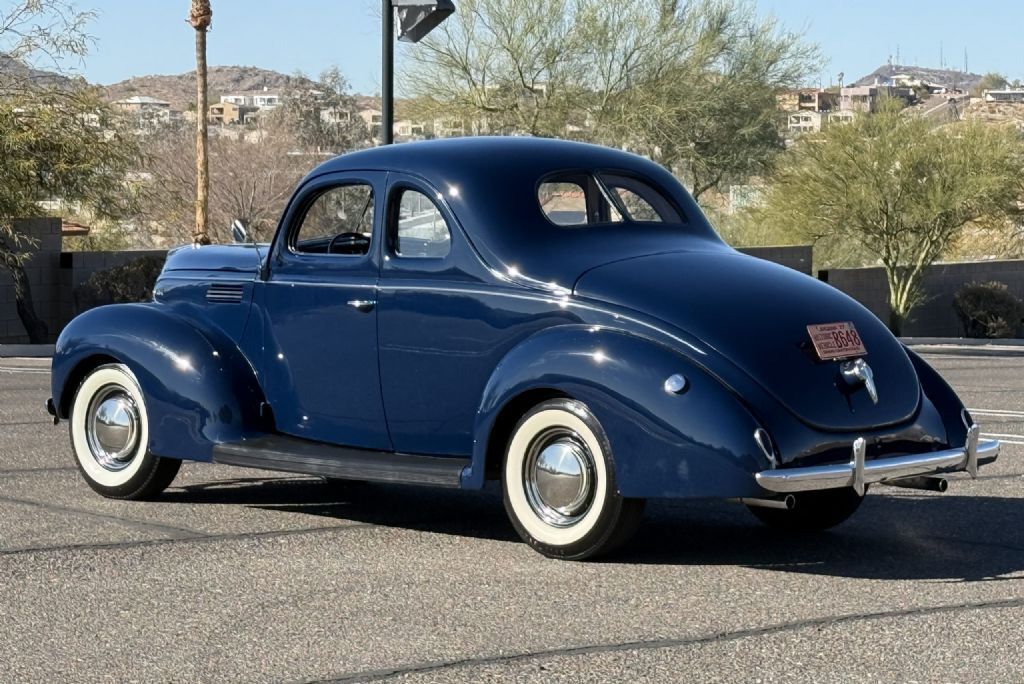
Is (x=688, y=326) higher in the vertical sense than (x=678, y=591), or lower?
higher

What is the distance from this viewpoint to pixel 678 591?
689 centimetres

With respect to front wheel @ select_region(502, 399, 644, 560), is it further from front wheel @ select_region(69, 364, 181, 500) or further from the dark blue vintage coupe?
front wheel @ select_region(69, 364, 181, 500)

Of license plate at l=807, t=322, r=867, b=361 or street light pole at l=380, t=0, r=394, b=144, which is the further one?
street light pole at l=380, t=0, r=394, b=144

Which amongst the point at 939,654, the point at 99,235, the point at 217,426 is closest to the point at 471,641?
the point at 939,654

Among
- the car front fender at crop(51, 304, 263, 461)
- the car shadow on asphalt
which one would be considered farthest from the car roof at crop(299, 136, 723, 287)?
the car shadow on asphalt

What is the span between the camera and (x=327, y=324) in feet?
28.1

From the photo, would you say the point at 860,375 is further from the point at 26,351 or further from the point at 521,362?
the point at 26,351

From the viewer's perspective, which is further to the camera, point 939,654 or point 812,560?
point 812,560

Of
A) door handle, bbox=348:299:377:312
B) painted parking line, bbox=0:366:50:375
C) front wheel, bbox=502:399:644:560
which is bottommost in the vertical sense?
painted parking line, bbox=0:366:50:375

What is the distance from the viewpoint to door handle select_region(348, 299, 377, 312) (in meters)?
8.34

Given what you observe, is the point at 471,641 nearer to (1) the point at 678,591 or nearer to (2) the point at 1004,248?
(1) the point at 678,591

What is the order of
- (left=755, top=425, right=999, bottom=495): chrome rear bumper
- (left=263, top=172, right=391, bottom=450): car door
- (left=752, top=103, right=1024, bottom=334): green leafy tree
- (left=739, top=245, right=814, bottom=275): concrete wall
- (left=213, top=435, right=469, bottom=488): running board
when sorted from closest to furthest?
(left=755, top=425, right=999, bottom=495): chrome rear bumper, (left=213, top=435, right=469, bottom=488): running board, (left=263, top=172, right=391, bottom=450): car door, (left=739, top=245, right=814, bottom=275): concrete wall, (left=752, top=103, right=1024, bottom=334): green leafy tree

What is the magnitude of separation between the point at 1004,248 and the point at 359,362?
41611 millimetres

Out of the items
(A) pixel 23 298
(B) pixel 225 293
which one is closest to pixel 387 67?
(B) pixel 225 293
